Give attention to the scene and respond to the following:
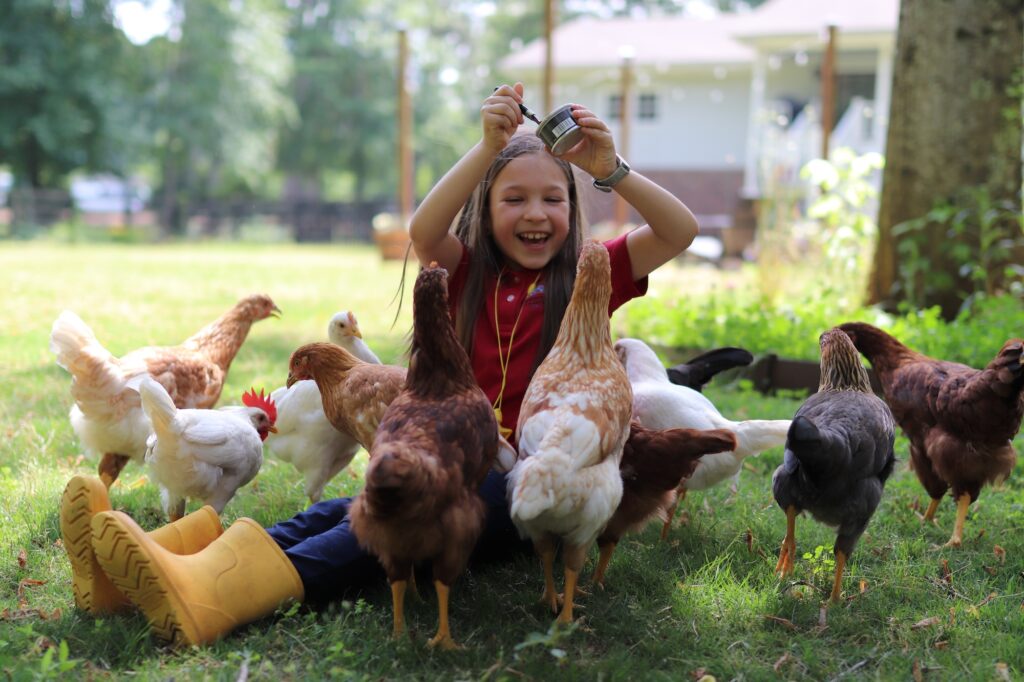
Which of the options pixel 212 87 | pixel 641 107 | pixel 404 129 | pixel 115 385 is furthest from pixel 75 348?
pixel 212 87

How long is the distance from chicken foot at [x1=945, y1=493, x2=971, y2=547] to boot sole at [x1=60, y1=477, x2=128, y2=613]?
3.01 m

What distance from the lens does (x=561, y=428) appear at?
2570mm

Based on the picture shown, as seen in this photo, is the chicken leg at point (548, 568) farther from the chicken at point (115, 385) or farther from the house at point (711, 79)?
the house at point (711, 79)

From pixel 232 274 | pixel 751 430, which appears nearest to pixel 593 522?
pixel 751 430

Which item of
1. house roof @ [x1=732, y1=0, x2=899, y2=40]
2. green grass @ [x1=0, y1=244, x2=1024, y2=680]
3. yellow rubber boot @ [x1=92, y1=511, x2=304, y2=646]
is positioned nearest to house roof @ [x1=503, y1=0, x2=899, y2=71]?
house roof @ [x1=732, y1=0, x2=899, y2=40]

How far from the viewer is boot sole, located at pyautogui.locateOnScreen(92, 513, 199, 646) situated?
2557 millimetres

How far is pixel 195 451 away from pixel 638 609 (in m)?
1.68

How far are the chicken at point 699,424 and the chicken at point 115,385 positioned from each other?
6.48ft

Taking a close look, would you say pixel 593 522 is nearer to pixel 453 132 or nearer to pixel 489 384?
pixel 489 384

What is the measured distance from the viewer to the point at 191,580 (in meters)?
2.64

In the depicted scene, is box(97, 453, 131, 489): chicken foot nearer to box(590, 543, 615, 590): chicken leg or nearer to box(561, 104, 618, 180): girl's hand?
box(590, 543, 615, 590): chicken leg

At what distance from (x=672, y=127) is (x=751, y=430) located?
81.4ft

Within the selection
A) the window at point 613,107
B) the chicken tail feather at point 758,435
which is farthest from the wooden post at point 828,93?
the window at point 613,107

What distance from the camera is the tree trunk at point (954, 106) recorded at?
22.1ft
